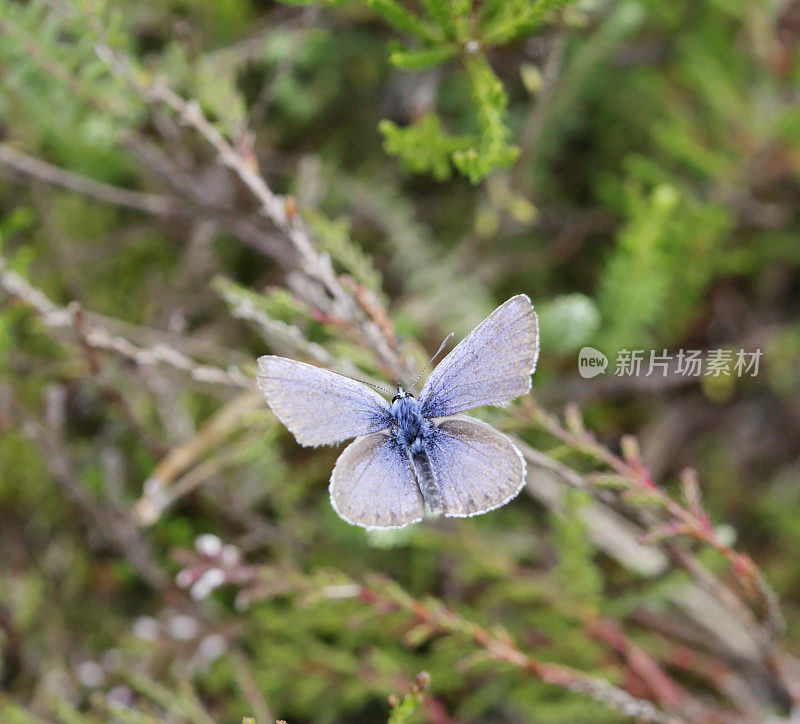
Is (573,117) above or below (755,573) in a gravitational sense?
above

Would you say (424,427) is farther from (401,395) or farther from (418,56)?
(418,56)

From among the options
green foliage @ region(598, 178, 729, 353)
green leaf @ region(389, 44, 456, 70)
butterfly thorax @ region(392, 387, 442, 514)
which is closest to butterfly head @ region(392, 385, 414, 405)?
butterfly thorax @ region(392, 387, 442, 514)

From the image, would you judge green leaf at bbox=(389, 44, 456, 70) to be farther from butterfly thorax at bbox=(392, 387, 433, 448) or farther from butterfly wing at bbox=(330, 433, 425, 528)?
butterfly wing at bbox=(330, 433, 425, 528)

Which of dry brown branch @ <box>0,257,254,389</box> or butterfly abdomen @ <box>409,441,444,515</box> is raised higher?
dry brown branch @ <box>0,257,254,389</box>

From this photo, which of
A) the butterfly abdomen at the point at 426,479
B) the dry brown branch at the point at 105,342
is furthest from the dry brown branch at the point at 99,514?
the butterfly abdomen at the point at 426,479

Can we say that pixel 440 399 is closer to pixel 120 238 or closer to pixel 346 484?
pixel 346 484

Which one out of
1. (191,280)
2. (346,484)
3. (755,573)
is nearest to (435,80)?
(191,280)
